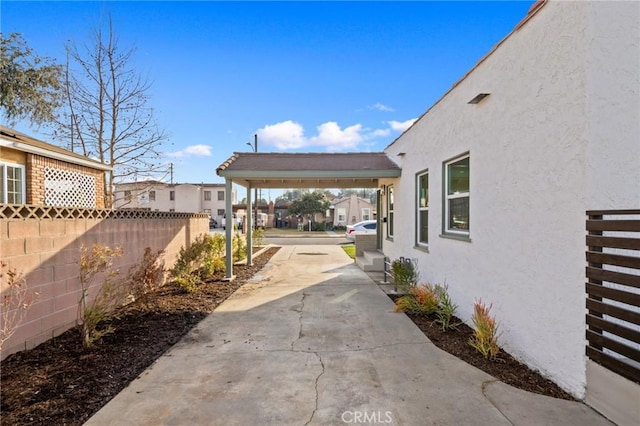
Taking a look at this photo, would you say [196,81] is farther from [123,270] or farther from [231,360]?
[231,360]

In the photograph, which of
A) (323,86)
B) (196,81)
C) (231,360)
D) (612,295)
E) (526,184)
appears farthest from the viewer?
(323,86)

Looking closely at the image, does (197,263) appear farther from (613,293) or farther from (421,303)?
(613,293)

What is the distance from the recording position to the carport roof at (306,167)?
8.45 m

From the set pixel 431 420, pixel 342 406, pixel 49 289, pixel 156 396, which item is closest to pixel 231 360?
pixel 156 396

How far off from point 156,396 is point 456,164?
17.4 feet

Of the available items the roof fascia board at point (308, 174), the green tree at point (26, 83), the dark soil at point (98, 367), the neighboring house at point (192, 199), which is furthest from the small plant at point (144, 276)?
the neighboring house at point (192, 199)

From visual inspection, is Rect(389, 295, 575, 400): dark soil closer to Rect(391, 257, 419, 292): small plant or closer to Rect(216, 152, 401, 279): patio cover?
Rect(391, 257, 419, 292): small plant

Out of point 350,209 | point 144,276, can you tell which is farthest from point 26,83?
point 350,209

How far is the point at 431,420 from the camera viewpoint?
102 inches

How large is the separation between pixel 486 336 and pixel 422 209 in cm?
357

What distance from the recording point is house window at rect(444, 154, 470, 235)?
509cm

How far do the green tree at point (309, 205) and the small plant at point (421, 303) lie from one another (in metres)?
33.4

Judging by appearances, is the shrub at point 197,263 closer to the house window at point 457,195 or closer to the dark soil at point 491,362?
the dark soil at point 491,362

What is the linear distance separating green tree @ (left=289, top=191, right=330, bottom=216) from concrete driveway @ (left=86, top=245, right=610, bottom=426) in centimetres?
3374
